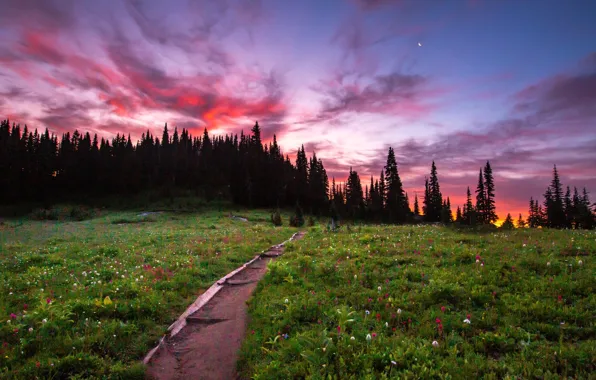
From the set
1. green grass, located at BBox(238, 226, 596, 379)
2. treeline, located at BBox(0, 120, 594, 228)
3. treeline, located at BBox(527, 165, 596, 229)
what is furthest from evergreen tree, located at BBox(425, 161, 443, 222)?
green grass, located at BBox(238, 226, 596, 379)

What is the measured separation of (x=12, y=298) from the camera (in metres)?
10.4

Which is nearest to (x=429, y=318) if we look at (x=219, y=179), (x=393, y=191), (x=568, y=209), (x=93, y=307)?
(x=93, y=307)

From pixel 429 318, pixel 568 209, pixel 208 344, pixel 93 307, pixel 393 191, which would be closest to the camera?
pixel 429 318

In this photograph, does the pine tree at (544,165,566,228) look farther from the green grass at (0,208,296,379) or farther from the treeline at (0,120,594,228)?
the green grass at (0,208,296,379)

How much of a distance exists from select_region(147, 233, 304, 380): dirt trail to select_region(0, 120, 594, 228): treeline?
65.4 metres

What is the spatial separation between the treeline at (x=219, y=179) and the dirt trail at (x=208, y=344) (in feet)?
214

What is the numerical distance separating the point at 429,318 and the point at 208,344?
5.94 meters

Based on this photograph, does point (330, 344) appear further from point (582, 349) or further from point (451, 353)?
point (582, 349)

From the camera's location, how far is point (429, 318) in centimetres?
773

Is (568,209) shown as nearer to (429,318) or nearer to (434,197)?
(434,197)

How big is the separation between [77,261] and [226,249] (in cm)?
816

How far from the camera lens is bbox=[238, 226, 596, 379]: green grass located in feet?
18.7

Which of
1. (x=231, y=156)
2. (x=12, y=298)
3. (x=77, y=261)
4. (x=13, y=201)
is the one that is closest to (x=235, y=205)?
(x=231, y=156)

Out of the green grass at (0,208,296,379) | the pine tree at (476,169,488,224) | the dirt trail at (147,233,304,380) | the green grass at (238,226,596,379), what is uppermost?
the pine tree at (476,169,488,224)
